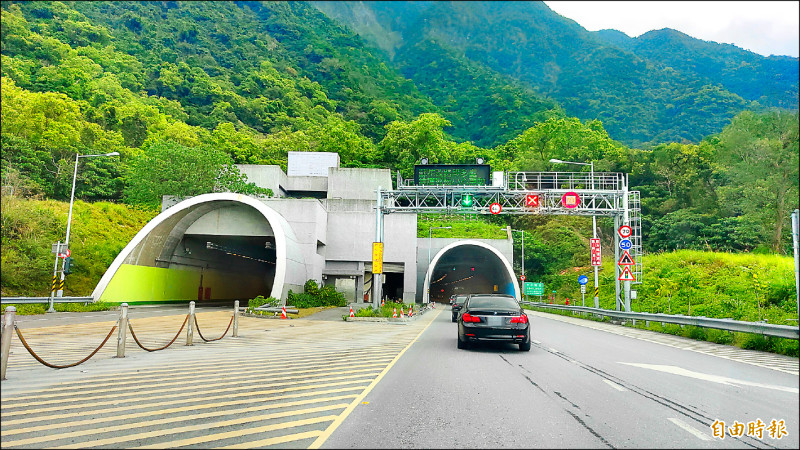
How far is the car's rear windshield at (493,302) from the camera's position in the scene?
1395 centimetres

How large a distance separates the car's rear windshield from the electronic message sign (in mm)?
19735

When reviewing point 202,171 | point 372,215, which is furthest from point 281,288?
point 202,171

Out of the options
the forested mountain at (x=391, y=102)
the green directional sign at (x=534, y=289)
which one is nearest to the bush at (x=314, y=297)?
the forested mountain at (x=391, y=102)

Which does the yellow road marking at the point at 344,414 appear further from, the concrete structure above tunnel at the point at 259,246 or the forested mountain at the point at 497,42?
the concrete structure above tunnel at the point at 259,246

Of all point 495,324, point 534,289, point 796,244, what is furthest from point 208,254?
point 796,244

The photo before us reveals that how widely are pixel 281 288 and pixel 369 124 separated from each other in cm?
6002

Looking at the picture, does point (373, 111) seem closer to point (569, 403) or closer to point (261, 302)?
point (261, 302)

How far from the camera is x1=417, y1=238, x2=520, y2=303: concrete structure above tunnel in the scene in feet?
171

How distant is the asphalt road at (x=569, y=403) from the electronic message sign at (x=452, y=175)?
22.4 metres

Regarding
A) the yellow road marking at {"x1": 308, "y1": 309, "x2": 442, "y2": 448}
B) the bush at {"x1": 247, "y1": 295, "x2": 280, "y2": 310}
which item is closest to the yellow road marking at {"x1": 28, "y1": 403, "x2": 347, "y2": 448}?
the yellow road marking at {"x1": 308, "y1": 309, "x2": 442, "y2": 448}

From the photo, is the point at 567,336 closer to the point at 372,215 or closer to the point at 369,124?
the point at 372,215

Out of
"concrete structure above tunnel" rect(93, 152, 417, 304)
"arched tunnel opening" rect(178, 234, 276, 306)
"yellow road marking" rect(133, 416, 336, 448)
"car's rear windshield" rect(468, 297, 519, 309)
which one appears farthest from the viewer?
"arched tunnel opening" rect(178, 234, 276, 306)

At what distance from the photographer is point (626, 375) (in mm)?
9547

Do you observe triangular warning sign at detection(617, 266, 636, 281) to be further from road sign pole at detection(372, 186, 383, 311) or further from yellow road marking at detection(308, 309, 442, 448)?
yellow road marking at detection(308, 309, 442, 448)
